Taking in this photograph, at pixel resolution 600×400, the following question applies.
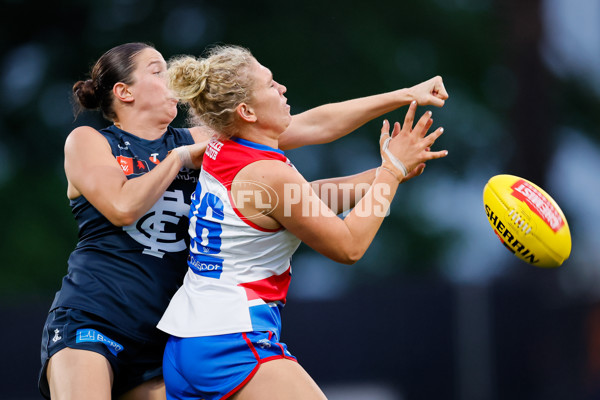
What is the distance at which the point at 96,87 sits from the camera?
3377 mm

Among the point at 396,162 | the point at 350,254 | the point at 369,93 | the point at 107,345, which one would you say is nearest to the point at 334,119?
the point at 396,162

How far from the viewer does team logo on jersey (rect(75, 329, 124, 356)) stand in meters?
2.94

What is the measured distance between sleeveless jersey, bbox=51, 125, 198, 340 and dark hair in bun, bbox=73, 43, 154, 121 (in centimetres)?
22

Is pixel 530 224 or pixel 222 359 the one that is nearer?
pixel 222 359

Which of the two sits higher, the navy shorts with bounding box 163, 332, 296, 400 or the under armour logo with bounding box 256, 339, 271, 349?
the under armour logo with bounding box 256, 339, 271, 349

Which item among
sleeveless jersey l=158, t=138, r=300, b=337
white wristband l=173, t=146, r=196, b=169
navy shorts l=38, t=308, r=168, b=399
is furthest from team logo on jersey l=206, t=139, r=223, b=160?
navy shorts l=38, t=308, r=168, b=399

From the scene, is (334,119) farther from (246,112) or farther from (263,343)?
(263,343)

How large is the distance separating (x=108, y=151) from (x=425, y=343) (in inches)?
144

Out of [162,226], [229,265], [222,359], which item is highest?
[229,265]

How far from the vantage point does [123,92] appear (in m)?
3.34

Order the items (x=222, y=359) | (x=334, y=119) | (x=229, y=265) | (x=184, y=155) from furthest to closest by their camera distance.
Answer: (x=334, y=119), (x=184, y=155), (x=229, y=265), (x=222, y=359)

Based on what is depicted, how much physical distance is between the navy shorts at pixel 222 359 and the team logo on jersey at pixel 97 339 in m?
0.34

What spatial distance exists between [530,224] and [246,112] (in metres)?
1.20

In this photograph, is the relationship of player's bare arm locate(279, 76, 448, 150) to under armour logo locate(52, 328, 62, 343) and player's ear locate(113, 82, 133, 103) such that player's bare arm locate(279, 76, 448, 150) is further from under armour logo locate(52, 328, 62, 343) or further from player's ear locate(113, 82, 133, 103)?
under armour logo locate(52, 328, 62, 343)
